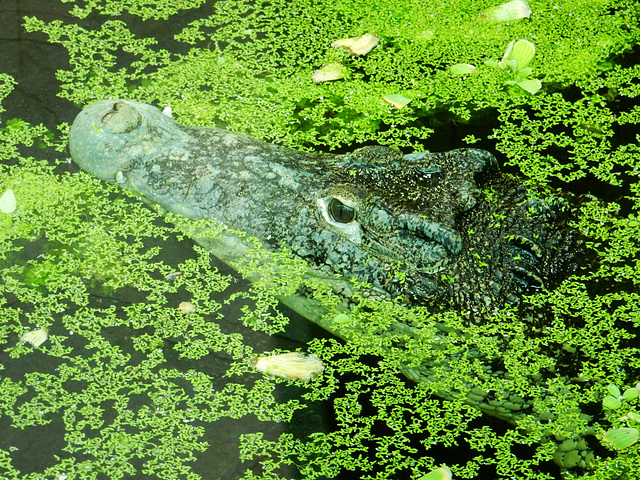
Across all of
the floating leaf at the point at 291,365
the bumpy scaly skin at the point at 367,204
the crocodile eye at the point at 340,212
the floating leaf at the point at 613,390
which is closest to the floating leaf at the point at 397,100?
the bumpy scaly skin at the point at 367,204

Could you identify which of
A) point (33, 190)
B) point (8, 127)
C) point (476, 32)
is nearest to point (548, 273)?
point (476, 32)

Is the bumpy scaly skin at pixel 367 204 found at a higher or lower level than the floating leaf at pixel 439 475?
higher

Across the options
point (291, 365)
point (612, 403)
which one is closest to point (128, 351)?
point (291, 365)

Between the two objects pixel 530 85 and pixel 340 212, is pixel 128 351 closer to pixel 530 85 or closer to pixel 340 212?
pixel 340 212

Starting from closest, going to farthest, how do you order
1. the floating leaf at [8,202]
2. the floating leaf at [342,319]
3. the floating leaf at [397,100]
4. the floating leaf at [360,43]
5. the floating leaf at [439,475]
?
the floating leaf at [439,475] → the floating leaf at [342,319] → the floating leaf at [8,202] → the floating leaf at [397,100] → the floating leaf at [360,43]

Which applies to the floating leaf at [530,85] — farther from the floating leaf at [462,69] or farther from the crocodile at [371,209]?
the crocodile at [371,209]

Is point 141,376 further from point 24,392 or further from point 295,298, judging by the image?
point 295,298
